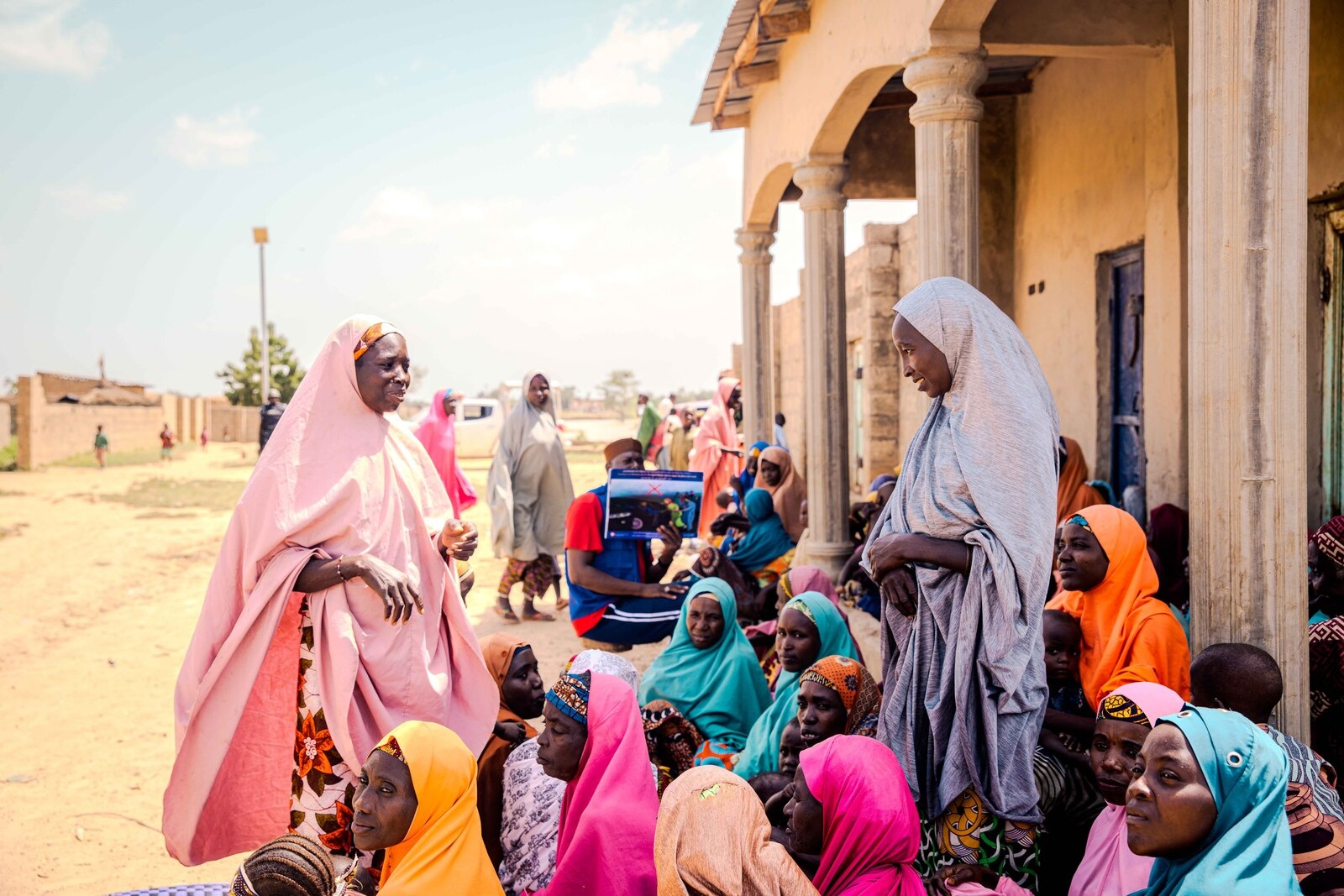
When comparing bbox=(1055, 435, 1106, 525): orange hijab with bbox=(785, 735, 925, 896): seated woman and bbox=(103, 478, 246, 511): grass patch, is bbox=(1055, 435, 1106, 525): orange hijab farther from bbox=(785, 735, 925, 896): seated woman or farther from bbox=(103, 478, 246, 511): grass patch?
bbox=(103, 478, 246, 511): grass patch

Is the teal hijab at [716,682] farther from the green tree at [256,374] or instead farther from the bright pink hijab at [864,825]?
the green tree at [256,374]

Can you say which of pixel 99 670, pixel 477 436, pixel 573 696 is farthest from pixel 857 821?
pixel 477 436

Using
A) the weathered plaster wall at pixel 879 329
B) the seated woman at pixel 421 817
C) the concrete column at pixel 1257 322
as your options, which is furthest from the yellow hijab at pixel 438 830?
the weathered plaster wall at pixel 879 329

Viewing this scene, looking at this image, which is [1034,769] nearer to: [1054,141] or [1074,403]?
[1074,403]

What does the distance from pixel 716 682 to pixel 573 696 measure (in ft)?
4.59

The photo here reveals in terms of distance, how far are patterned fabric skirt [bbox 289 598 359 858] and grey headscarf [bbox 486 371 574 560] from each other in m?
4.97

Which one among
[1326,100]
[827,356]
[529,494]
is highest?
[1326,100]

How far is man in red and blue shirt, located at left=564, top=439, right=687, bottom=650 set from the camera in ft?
18.8

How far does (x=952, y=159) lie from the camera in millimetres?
4730

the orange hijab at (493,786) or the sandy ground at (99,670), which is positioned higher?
the orange hijab at (493,786)

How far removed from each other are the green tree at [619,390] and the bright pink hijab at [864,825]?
74.6m

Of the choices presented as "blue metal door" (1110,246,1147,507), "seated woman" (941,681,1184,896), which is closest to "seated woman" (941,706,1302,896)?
"seated woman" (941,681,1184,896)

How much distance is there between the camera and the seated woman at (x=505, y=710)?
3537mm

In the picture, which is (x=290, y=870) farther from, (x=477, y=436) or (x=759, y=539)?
(x=477, y=436)
